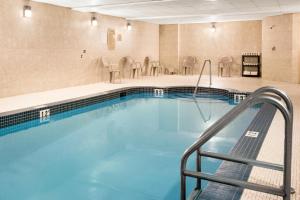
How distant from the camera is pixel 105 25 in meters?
10.8

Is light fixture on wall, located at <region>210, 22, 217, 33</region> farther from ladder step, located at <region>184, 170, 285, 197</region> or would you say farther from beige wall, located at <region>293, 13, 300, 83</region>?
ladder step, located at <region>184, 170, 285, 197</region>

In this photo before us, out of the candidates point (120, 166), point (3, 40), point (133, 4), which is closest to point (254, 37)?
point (133, 4)

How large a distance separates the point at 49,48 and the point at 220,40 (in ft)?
26.3

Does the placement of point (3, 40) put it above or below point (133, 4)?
below

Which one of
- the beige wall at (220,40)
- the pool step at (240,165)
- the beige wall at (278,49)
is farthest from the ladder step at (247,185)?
the beige wall at (220,40)

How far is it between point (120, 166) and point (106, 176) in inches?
13.9

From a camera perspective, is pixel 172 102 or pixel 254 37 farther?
pixel 254 37

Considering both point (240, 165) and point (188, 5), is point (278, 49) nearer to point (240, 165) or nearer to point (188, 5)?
point (188, 5)

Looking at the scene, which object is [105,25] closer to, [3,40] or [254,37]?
[3,40]

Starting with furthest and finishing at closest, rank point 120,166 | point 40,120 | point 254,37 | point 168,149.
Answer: point 254,37 < point 40,120 < point 168,149 < point 120,166

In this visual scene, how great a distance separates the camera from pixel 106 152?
4629 mm

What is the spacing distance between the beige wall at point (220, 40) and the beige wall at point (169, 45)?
0.48 ft

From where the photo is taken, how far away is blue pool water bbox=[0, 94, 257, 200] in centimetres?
337

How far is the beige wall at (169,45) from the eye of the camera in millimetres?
14766
